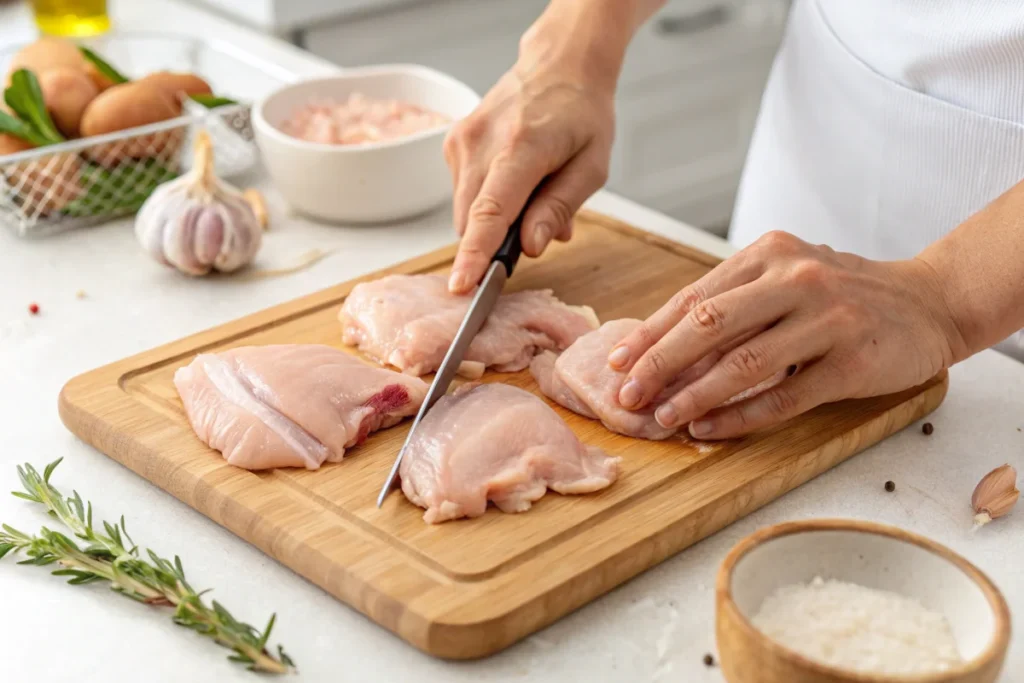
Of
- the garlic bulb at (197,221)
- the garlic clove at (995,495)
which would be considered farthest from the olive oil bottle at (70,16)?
the garlic clove at (995,495)

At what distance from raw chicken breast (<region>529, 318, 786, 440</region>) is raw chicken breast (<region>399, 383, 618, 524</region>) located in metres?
0.06

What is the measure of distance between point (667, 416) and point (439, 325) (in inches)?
14.0

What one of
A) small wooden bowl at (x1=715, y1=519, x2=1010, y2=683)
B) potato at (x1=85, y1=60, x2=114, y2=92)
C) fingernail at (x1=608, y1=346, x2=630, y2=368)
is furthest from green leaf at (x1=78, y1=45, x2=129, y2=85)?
small wooden bowl at (x1=715, y1=519, x2=1010, y2=683)

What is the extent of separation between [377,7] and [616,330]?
1.66 m

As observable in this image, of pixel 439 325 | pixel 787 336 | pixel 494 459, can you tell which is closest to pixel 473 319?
pixel 439 325

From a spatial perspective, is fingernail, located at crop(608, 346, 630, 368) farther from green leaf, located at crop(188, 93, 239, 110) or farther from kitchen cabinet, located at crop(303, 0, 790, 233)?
kitchen cabinet, located at crop(303, 0, 790, 233)

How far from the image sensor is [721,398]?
53.5 inches

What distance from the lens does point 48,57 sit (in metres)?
2.08

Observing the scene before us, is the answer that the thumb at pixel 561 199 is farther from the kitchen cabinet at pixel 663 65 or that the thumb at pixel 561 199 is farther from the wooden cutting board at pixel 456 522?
the kitchen cabinet at pixel 663 65

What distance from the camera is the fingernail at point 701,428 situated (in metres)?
1.37

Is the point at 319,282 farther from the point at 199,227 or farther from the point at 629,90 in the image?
the point at 629,90

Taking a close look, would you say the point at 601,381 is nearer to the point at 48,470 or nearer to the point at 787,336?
the point at 787,336

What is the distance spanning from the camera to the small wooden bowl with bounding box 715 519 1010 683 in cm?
93

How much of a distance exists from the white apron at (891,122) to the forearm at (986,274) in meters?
0.25
